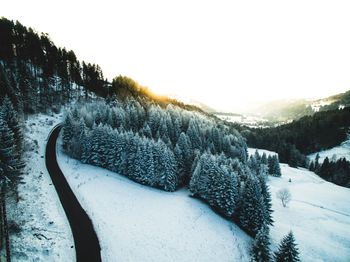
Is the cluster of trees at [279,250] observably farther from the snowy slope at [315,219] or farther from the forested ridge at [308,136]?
the forested ridge at [308,136]

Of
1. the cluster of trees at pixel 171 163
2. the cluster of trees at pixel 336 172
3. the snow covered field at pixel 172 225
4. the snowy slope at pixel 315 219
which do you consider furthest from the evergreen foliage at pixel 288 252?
the cluster of trees at pixel 336 172

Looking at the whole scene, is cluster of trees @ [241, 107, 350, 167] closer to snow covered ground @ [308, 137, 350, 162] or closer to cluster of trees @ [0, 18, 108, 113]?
snow covered ground @ [308, 137, 350, 162]

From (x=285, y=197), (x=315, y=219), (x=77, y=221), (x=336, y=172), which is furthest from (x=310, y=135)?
(x=77, y=221)

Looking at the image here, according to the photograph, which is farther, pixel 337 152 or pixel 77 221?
pixel 337 152

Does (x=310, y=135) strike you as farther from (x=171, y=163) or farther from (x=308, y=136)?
(x=171, y=163)

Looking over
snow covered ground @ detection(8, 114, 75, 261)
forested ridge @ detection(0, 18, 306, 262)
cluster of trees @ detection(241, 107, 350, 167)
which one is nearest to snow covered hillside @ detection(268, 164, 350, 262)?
forested ridge @ detection(0, 18, 306, 262)
